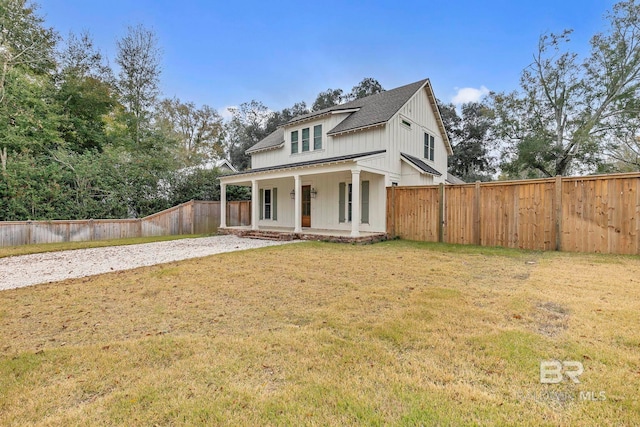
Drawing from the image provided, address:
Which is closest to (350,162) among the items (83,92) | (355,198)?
(355,198)

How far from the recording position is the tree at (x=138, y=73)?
1733cm

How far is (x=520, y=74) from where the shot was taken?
20.1 metres

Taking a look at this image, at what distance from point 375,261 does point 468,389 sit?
15.6 ft

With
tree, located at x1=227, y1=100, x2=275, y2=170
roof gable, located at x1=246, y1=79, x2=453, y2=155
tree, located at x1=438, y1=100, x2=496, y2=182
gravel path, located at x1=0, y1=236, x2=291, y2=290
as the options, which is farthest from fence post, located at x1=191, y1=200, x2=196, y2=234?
tree, located at x1=438, y1=100, x2=496, y2=182

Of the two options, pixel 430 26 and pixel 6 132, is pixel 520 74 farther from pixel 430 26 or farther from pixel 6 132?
pixel 6 132

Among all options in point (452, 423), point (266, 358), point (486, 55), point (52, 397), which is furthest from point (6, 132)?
point (486, 55)

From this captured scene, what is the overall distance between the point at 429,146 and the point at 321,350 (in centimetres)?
1370

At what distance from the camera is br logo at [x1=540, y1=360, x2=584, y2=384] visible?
211cm

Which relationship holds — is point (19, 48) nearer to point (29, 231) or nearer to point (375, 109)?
point (29, 231)

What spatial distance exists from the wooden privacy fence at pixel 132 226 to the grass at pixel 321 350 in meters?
7.39

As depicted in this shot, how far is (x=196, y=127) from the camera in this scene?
26438 mm

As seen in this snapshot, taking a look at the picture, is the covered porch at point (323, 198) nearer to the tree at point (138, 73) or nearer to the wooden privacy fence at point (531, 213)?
the wooden privacy fence at point (531, 213)

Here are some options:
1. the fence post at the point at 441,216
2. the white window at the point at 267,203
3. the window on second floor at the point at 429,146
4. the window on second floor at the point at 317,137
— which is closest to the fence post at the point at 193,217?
the white window at the point at 267,203

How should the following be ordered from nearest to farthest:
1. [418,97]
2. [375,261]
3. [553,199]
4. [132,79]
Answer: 1. [375,261]
2. [553,199]
3. [418,97]
4. [132,79]
